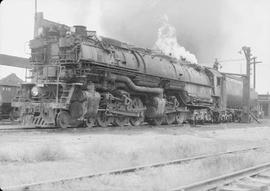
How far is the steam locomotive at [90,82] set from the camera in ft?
49.5

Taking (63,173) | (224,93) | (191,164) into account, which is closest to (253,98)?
(224,93)

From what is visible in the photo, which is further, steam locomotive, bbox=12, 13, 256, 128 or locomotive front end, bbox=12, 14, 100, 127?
steam locomotive, bbox=12, 13, 256, 128

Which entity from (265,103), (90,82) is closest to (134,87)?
(90,82)

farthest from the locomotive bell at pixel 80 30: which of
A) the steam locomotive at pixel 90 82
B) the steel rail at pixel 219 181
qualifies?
the steel rail at pixel 219 181

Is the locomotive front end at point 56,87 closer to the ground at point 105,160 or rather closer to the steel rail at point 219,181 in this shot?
the ground at point 105,160

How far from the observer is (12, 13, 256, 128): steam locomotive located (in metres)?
15.1

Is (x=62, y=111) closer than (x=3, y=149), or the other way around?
(x=3, y=149)

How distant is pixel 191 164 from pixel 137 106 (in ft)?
31.8

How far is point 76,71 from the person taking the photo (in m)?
15.4

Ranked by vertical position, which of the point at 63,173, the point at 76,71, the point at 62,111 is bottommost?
the point at 63,173

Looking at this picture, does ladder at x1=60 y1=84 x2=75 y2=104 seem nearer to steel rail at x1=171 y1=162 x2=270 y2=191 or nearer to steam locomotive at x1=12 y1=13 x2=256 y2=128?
steam locomotive at x1=12 y1=13 x2=256 y2=128

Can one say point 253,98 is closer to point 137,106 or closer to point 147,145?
point 137,106

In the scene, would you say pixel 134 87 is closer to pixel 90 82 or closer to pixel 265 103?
pixel 90 82

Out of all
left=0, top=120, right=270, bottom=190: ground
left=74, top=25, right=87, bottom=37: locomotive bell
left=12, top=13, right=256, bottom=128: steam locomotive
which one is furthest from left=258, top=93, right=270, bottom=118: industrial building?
left=0, top=120, right=270, bottom=190: ground
